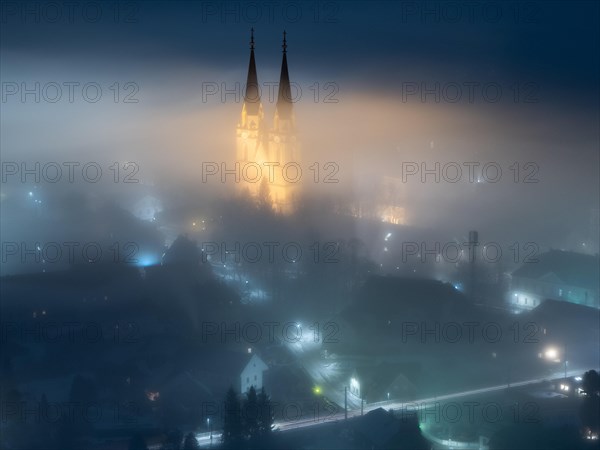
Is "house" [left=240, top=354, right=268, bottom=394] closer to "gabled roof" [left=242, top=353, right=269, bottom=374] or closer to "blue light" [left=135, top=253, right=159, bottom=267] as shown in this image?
"gabled roof" [left=242, top=353, right=269, bottom=374]

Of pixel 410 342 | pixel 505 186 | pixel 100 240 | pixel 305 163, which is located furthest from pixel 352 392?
pixel 505 186

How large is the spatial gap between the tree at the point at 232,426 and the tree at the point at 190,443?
42cm

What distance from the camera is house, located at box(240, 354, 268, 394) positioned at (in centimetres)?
1152

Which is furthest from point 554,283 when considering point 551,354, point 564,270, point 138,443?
point 138,443

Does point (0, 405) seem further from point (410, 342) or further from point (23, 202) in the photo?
point (23, 202)

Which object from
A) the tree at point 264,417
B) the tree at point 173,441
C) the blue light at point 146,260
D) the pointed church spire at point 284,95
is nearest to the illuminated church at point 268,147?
the pointed church spire at point 284,95

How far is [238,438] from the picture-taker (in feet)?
32.1

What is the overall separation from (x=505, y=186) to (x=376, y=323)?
1731 cm

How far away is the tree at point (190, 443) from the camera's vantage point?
9508 mm

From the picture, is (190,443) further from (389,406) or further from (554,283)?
(554,283)

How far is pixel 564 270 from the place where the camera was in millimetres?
18406

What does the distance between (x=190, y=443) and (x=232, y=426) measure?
24.5 inches

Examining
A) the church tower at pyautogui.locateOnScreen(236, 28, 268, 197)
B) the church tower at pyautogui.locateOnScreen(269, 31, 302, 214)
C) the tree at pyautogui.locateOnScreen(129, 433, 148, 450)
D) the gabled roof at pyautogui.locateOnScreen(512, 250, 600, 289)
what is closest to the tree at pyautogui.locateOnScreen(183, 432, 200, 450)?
the tree at pyautogui.locateOnScreen(129, 433, 148, 450)

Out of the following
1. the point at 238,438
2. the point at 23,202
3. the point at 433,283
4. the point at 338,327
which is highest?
the point at 23,202
